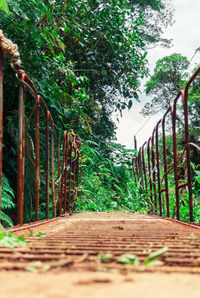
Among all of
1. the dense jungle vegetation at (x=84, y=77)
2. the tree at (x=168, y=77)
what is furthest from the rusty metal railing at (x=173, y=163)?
the tree at (x=168, y=77)

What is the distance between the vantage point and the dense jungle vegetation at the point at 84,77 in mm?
4082

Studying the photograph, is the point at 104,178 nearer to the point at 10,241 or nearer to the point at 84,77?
the point at 84,77

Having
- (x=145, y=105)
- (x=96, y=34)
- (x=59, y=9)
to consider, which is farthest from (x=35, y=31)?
(x=145, y=105)

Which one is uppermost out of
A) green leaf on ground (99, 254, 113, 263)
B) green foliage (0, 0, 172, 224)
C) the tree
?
the tree

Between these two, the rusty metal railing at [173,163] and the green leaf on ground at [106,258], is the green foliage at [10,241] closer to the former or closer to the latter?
the green leaf on ground at [106,258]

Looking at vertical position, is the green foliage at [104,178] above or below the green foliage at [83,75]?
below

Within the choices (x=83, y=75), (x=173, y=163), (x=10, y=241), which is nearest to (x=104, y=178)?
(x=83, y=75)

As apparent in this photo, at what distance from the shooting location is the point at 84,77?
5863 mm

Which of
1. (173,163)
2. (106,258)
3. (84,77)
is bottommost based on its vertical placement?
(106,258)

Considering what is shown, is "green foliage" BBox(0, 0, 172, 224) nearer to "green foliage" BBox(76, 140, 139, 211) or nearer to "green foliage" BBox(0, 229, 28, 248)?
"green foliage" BBox(76, 140, 139, 211)

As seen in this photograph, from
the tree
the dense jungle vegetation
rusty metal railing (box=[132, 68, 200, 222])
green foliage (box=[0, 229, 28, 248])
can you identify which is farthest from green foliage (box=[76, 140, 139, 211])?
the tree

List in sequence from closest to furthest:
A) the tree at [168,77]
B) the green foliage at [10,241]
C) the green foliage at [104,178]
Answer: the green foliage at [10,241]
the green foliage at [104,178]
the tree at [168,77]

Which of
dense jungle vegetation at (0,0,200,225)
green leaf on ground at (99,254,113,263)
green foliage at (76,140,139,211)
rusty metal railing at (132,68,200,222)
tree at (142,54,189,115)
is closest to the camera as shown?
green leaf on ground at (99,254,113,263)

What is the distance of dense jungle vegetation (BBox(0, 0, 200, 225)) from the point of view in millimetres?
4082
